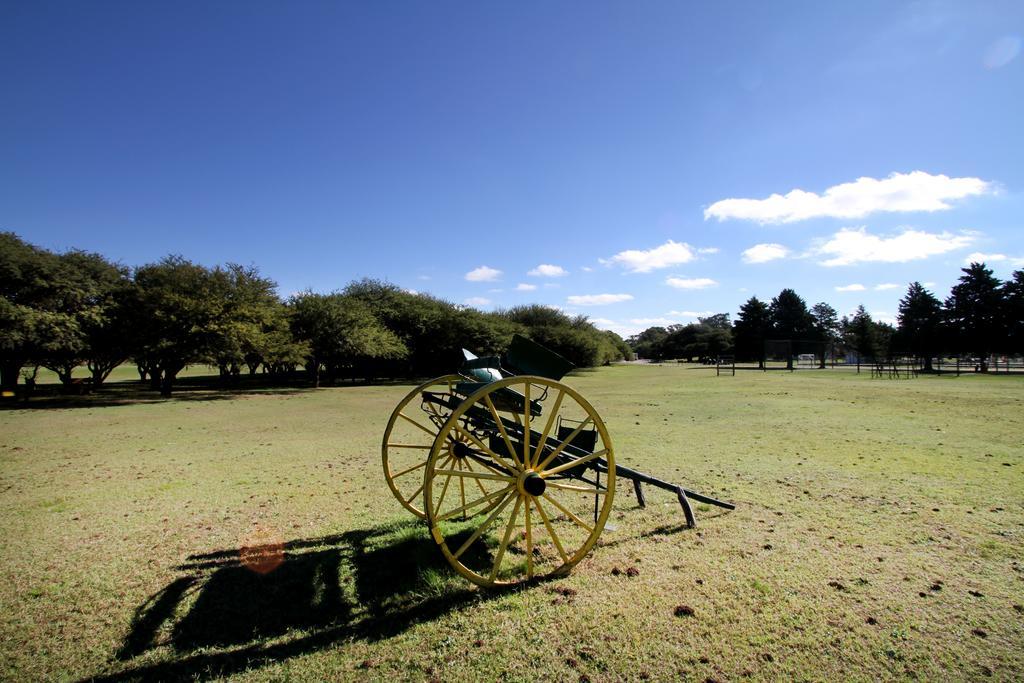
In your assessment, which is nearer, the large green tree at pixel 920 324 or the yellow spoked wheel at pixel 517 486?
the yellow spoked wheel at pixel 517 486

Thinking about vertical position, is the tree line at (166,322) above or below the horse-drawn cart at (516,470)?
above

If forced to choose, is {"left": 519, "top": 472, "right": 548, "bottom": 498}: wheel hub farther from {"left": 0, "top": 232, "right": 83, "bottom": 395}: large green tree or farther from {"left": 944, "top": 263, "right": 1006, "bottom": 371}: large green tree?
{"left": 944, "top": 263, "right": 1006, "bottom": 371}: large green tree

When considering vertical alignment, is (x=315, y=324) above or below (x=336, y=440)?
above

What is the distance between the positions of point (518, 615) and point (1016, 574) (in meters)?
5.05

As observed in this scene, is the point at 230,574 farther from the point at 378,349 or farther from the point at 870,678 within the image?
the point at 378,349

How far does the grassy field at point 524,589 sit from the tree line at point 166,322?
19596mm

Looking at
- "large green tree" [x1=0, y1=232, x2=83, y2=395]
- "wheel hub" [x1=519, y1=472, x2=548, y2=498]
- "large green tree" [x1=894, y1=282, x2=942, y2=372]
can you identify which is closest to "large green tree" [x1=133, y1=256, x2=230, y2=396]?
"large green tree" [x1=0, y1=232, x2=83, y2=395]

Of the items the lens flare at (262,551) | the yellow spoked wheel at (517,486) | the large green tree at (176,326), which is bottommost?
the lens flare at (262,551)

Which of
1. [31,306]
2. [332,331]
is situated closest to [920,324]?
[332,331]

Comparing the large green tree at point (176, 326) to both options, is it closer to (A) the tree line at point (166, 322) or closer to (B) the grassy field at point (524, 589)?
(A) the tree line at point (166, 322)

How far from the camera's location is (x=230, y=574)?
486 centimetres

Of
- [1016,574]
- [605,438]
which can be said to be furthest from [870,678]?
[1016,574]

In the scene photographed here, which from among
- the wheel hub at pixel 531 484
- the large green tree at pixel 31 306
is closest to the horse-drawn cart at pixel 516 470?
the wheel hub at pixel 531 484

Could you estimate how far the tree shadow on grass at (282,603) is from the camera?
11.7 feet
